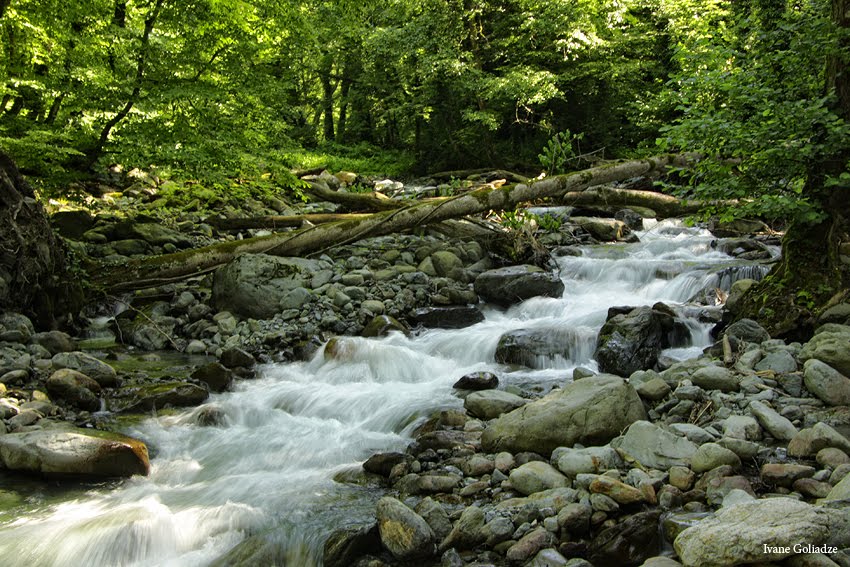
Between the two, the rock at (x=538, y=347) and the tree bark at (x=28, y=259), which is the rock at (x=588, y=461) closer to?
the rock at (x=538, y=347)

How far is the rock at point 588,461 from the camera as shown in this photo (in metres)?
4.11

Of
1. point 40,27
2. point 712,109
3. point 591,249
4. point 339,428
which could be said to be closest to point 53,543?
point 339,428

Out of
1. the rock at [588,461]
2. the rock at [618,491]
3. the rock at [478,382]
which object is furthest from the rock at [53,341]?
the rock at [618,491]

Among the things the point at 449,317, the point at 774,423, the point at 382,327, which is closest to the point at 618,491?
the point at 774,423

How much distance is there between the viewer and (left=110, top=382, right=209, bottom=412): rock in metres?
6.34

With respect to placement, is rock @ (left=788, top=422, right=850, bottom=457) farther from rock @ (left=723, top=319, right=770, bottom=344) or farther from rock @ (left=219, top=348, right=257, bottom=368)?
rock @ (left=219, top=348, right=257, bottom=368)

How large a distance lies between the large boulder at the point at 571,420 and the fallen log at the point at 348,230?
20.8 ft

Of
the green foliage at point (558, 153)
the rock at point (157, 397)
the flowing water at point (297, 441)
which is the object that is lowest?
the flowing water at point (297, 441)

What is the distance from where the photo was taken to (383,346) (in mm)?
8133

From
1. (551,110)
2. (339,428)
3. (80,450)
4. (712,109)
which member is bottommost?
(339,428)

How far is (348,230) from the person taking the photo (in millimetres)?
10703

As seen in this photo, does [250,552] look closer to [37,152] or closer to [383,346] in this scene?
[383,346]

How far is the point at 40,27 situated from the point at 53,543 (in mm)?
8301

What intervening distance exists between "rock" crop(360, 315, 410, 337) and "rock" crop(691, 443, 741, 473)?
548 cm
